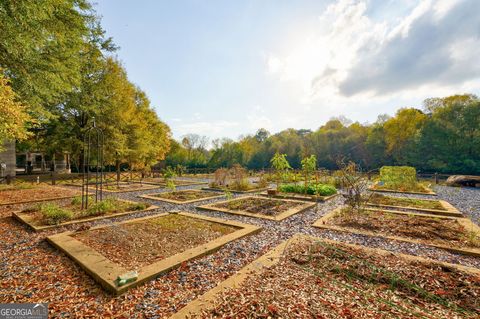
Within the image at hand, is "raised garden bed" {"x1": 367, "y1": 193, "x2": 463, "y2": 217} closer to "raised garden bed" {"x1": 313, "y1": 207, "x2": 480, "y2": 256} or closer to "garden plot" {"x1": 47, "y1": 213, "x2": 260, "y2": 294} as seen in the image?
"raised garden bed" {"x1": 313, "y1": 207, "x2": 480, "y2": 256}

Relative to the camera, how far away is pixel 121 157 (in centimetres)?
1788

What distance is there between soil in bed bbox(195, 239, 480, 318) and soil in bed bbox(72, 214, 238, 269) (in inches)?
62.9

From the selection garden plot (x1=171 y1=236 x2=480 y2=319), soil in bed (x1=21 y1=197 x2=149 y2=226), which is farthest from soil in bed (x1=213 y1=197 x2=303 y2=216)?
garden plot (x1=171 y1=236 x2=480 y2=319)

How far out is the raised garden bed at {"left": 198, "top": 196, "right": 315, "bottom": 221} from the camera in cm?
634

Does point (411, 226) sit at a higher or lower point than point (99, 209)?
lower

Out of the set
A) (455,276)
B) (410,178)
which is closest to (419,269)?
Answer: (455,276)

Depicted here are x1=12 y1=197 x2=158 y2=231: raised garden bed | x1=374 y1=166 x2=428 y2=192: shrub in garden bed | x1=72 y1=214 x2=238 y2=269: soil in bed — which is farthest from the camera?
x1=374 y1=166 x2=428 y2=192: shrub in garden bed

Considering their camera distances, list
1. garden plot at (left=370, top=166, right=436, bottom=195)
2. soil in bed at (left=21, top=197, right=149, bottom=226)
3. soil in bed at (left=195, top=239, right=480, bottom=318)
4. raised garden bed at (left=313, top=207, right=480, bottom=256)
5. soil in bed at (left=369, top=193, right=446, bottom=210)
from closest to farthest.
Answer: soil in bed at (left=195, top=239, right=480, bottom=318) < raised garden bed at (left=313, top=207, right=480, bottom=256) < soil in bed at (left=21, top=197, right=149, bottom=226) < soil in bed at (left=369, top=193, right=446, bottom=210) < garden plot at (left=370, top=166, right=436, bottom=195)

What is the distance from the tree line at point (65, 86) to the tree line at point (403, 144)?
1019 centimetres

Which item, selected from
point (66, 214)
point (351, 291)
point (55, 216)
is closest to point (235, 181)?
point (66, 214)

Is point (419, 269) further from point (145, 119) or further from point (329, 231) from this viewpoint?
point (145, 119)

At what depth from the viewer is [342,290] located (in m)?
2.56

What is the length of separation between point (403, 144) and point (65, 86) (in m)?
32.4

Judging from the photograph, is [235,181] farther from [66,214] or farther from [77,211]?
[66,214]
